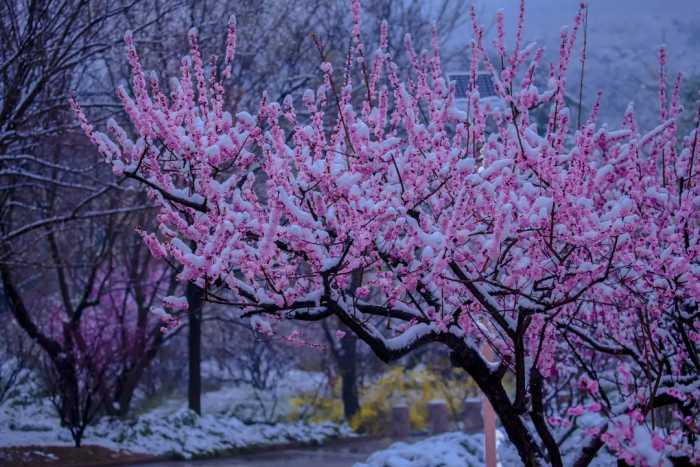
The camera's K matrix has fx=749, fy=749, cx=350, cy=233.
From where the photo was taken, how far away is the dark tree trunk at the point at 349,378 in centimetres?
1920

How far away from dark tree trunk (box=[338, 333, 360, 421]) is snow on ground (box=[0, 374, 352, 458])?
1659mm

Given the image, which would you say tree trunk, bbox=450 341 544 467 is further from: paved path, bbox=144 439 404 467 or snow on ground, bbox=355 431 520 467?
paved path, bbox=144 439 404 467

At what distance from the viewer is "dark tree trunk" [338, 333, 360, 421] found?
19203 mm

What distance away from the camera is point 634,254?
5.34 m

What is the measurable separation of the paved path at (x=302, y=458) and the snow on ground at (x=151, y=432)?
0.56 m

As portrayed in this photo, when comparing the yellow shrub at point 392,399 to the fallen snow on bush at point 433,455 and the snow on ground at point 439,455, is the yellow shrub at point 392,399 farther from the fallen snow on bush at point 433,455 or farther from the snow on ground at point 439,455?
the fallen snow on bush at point 433,455

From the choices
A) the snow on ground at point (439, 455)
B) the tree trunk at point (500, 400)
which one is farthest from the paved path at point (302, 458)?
the tree trunk at point (500, 400)

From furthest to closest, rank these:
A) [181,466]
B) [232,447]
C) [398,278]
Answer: [232,447]
[181,466]
[398,278]

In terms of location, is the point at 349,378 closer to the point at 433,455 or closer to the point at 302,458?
the point at 302,458

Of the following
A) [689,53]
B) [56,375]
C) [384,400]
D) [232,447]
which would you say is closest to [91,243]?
[56,375]

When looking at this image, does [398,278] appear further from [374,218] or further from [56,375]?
[56,375]

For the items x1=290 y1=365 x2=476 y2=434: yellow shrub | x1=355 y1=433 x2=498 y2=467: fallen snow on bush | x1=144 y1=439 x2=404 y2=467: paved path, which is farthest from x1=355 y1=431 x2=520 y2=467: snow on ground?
x1=290 y1=365 x2=476 y2=434: yellow shrub

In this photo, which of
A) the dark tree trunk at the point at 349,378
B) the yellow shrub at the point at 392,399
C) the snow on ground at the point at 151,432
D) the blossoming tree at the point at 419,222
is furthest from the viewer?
the dark tree trunk at the point at 349,378

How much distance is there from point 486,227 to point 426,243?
1034 mm
